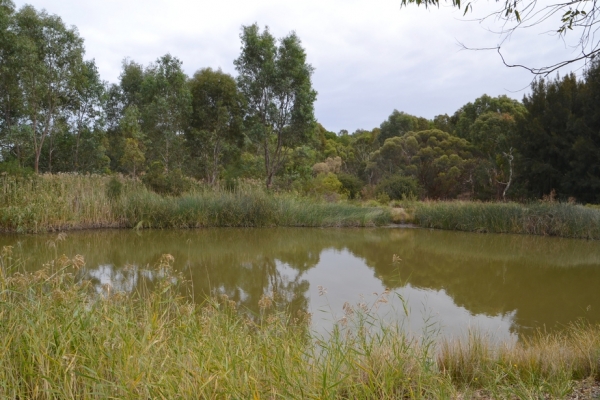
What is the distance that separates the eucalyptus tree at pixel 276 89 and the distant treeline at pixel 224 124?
4cm

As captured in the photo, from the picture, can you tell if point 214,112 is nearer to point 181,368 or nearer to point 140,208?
point 140,208

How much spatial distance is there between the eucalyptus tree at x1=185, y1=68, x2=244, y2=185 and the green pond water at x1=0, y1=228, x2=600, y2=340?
6110mm

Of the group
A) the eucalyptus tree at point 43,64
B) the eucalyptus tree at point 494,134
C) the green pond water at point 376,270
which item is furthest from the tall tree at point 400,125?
the eucalyptus tree at point 43,64

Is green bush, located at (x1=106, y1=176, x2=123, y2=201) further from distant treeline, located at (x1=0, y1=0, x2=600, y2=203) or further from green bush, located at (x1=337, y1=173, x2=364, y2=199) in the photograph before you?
green bush, located at (x1=337, y1=173, x2=364, y2=199)

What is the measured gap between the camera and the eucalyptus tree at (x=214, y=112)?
53.5ft

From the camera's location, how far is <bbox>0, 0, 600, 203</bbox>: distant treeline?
13711mm

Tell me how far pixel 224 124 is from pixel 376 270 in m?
10.8

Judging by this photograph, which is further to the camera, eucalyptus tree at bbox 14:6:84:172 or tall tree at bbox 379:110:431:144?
tall tree at bbox 379:110:431:144

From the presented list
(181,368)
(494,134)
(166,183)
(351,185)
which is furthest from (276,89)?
(181,368)

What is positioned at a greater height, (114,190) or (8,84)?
(8,84)

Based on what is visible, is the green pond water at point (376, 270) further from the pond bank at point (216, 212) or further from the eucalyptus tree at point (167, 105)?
the eucalyptus tree at point (167, 105)

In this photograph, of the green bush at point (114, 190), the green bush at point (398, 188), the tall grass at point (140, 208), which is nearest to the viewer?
the tall grass at point (140, 208)

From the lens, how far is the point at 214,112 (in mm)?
16469

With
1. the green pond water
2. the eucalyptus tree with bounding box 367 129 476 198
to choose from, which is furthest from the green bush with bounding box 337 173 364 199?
the green pond water
